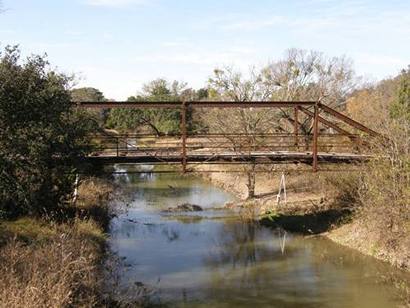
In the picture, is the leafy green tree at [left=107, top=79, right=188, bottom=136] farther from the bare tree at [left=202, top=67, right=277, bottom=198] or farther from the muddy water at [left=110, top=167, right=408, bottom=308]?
the muddy water at [left=110, top=167, right=408, bottom=308]

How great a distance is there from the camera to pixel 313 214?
25.4m

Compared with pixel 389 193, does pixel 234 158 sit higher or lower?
higher

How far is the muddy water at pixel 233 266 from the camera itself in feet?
51.4

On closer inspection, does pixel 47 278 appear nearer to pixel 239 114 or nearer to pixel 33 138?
pixel 33 138

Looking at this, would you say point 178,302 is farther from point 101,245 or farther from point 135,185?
point 135,185

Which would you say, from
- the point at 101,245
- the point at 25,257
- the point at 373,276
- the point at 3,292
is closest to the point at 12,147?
the point at 101,245

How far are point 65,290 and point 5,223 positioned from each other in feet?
24.1

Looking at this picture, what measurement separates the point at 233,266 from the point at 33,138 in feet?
27.3

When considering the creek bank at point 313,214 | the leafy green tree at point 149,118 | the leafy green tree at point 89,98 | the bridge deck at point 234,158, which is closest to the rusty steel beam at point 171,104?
the leafy green tree at point 89,98

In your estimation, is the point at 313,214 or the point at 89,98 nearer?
the point at 313,214

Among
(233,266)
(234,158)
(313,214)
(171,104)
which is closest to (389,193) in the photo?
(233,266)

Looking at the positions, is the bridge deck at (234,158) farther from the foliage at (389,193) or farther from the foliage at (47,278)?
the foliage at (47,278)

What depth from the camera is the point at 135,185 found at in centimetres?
3984

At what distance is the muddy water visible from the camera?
15664 millimetres
